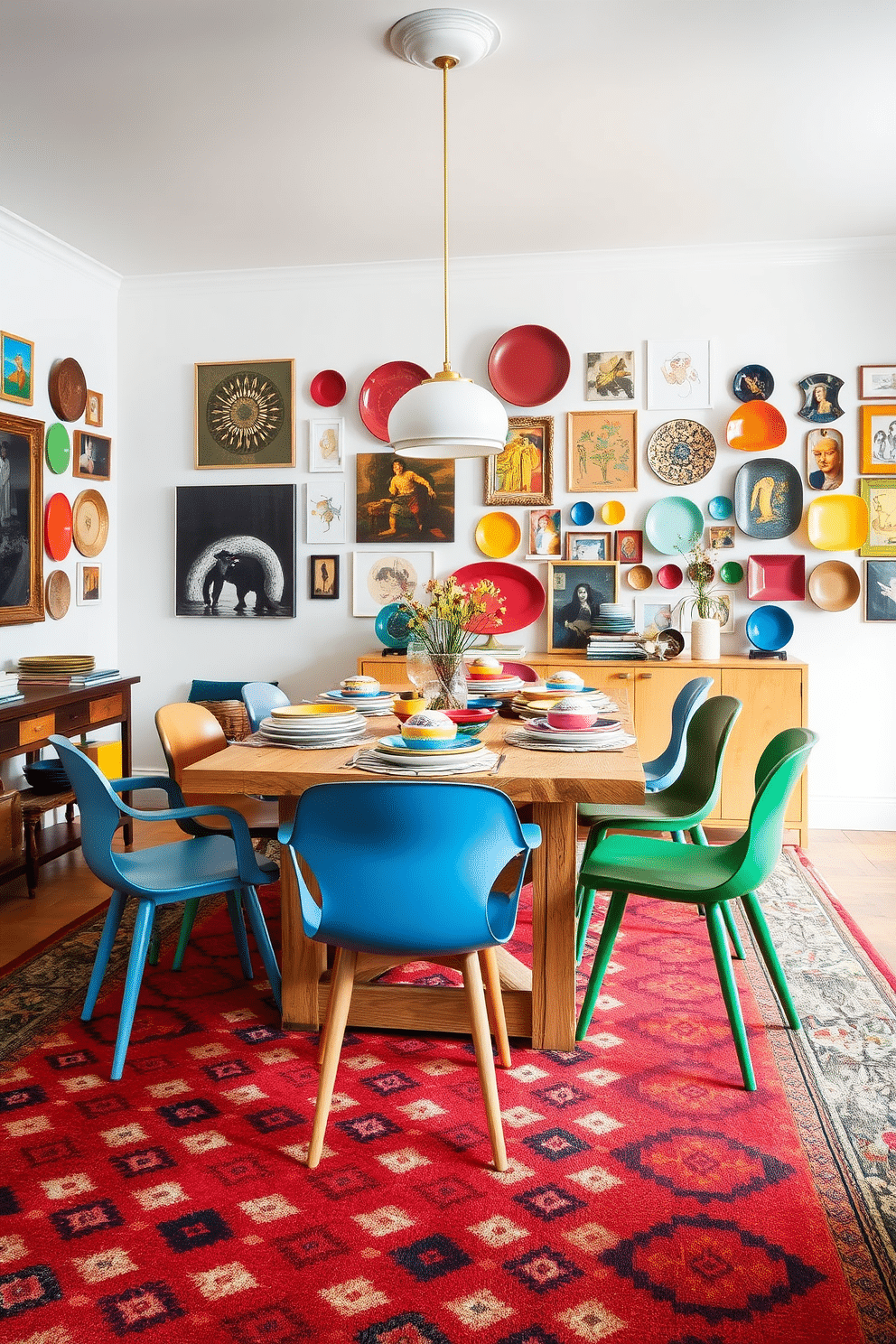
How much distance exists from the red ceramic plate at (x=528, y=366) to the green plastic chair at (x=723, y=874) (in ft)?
9.17

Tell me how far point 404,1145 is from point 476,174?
3.50 m

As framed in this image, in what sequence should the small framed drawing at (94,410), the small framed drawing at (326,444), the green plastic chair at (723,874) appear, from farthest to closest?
1. the small framed drawing at (326,444)
2. the small framed drawing at (94,410)
3. the green plastic chair at (723,874)

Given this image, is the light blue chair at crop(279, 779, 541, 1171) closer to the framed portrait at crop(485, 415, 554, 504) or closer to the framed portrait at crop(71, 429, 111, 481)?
the framed portrait at crop(485, 415, 554, 504)

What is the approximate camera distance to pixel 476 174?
13.3 feet

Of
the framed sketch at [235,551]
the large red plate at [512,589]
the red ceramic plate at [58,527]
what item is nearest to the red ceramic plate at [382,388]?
the framed sketch at [235,551]

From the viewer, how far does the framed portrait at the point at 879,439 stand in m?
4.92

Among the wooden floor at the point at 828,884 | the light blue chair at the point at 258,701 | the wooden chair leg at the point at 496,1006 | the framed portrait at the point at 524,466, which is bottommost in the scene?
the wooden floor at the point at 828,884

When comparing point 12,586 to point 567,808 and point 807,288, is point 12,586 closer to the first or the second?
point 567,808

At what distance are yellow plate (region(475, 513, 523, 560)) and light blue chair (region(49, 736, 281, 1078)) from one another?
2624mm

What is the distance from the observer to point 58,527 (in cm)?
494

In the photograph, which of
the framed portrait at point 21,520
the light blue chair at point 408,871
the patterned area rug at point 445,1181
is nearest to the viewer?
the patterned area rug at point 445,1181

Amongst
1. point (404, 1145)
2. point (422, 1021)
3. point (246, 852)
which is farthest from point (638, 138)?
point (404, 1145)

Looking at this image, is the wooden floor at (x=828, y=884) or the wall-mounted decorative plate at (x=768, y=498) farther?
the wall-mounted decorative plate at (x=768, y=498)

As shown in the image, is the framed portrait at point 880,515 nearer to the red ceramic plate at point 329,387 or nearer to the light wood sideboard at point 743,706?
the light wood sideboard at point 743,706
